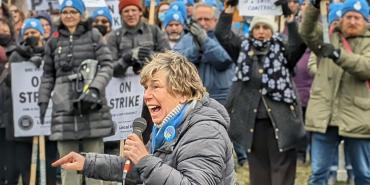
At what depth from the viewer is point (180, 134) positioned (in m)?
4.61

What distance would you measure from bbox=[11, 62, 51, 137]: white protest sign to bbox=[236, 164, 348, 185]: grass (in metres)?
2.39

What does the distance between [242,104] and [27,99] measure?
2.47m

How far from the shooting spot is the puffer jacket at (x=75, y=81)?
8.88 m

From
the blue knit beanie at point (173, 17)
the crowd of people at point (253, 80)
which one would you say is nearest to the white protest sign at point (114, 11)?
the blue knit beanie at point (173, 17)

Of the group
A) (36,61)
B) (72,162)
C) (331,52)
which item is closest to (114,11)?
(36,61)

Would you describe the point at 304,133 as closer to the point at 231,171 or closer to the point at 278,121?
the point at 278,121

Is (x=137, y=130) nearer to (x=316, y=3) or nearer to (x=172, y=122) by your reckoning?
(x=172, y=122)

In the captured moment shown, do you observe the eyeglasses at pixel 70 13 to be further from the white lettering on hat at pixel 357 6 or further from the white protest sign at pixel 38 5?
the white protest sign at pixel 38 5

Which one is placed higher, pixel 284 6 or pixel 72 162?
pixel 284 6

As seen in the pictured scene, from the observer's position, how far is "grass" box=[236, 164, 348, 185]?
11041 mm

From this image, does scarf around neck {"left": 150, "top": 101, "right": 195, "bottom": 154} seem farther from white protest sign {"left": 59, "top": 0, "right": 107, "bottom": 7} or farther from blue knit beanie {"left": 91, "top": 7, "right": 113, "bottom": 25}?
blue knit beanie {"left": 91, "top": 7, "right": 113, "bottom": 25}

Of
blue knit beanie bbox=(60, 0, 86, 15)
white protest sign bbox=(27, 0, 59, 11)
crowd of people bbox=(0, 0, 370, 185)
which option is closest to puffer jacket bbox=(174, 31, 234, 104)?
crowd of people bbox=(0, 0, 370, 185)

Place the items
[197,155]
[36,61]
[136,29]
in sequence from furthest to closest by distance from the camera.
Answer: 1. [36,61]
2. [136,29]
3. [197,155]

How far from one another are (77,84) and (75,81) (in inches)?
1.7
